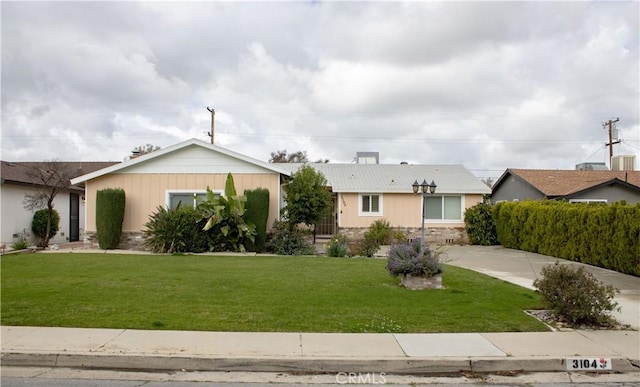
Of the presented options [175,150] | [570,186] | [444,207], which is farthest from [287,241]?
[570,186]

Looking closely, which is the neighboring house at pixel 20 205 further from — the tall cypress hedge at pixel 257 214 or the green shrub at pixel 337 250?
the green shrub at pixel 337 250

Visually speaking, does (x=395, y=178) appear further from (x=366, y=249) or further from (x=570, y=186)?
(x=366, y=249)

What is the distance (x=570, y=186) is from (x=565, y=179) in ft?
5.55

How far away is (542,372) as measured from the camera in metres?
5.79

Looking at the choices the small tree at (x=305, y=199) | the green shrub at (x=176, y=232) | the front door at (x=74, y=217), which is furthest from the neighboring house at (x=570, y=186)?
the front door at (x=74, y=217)

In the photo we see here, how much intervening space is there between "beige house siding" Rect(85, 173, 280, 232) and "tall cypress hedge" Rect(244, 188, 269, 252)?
939 mm

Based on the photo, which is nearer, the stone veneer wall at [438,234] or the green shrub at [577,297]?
the green shrub at [577,297]

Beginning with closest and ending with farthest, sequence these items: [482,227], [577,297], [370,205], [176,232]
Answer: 1. [577,297]
2. [176,232]
3. [482,227]
4. [370,205]

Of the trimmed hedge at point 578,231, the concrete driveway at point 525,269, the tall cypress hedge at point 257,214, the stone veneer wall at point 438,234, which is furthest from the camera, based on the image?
the stone veneer wall at point 438,234

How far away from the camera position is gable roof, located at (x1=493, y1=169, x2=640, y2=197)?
79.5ft

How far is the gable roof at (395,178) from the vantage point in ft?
79.4

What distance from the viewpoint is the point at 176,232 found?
16.5 metres

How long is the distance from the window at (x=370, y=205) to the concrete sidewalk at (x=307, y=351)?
17.5 metres

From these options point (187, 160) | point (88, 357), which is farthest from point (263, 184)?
point (88, 357)
